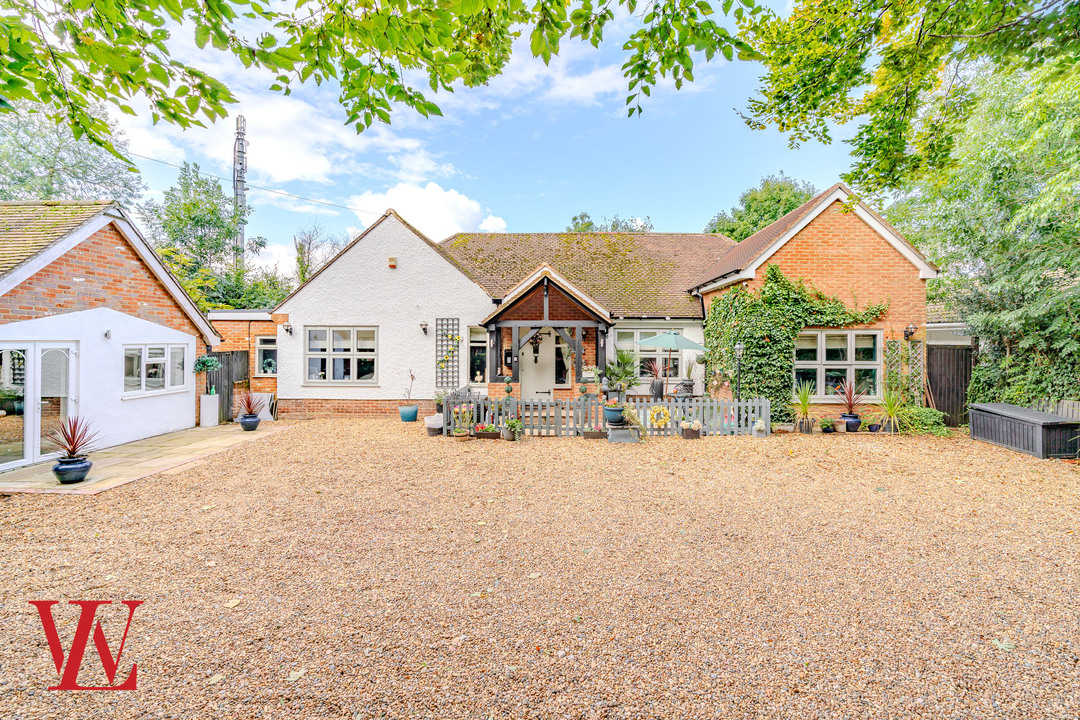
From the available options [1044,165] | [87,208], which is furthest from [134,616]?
[1044,165]

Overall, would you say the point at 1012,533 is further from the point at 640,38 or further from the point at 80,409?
the point at 80,409

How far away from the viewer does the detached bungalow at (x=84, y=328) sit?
7.72 m

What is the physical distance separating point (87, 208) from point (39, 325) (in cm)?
320

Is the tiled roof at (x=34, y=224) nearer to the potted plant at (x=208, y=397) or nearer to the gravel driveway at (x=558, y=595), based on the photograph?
the potted plant at (x=208, y=397)

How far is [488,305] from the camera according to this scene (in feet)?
46.2

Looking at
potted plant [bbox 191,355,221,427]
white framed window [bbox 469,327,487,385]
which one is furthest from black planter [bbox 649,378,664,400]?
potted plant [bbox 191,355,221,427]

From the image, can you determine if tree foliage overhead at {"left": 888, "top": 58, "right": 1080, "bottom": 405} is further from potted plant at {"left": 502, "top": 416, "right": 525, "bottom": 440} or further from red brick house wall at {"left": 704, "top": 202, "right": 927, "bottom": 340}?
potted plant at {"left": 502, "top": 416, "right": 525, "bottom": 440}

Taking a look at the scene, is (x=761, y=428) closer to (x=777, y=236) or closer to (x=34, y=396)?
(x=777, y=236)

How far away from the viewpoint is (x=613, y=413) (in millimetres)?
10484

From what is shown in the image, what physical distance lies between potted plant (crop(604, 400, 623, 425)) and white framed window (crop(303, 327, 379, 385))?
25.8ft

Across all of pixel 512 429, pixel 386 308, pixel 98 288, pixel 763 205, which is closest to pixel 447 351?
pixel 386 308

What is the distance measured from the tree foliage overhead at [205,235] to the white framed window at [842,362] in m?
26.4

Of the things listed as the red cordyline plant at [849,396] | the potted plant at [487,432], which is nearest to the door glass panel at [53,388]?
the potted plant at [487,432]

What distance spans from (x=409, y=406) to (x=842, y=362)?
13.2 meters
